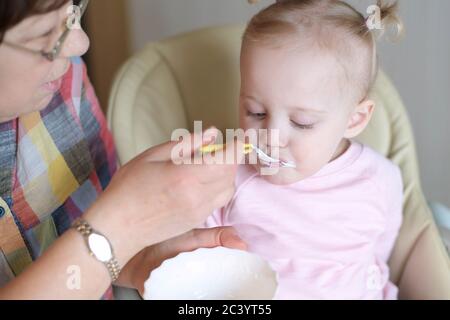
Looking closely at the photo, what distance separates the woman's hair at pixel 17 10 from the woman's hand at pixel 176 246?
0.34 metres

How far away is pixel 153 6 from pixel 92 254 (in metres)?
1.08

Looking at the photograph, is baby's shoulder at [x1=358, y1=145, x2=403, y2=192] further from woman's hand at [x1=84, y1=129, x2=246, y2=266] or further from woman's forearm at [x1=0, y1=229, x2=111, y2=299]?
woman's forearm at [x1=0, y1=229, x2=111, y2=299]

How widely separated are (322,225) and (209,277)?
11.9 inches

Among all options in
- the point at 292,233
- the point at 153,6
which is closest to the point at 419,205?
the point at 292,233

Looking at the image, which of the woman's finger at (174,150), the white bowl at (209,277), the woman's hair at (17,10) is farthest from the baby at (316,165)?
the woman's hair at (17,10)

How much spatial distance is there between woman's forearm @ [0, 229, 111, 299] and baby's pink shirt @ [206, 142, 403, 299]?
281 millimetres

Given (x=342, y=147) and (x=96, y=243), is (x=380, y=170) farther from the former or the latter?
(x=96, y=243)

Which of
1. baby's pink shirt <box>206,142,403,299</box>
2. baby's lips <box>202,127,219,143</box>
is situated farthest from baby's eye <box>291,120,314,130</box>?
baby's lips <box>202,127,219,143</box>

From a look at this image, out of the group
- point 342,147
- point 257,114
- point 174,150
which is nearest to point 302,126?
point 257,114

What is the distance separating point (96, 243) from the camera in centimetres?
70

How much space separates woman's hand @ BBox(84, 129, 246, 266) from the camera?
705 mm

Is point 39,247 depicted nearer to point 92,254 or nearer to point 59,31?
point 92,254

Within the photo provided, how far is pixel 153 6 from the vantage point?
1647mm

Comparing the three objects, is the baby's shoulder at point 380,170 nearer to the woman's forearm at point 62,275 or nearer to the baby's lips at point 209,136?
the baby's lips at point 209,136
